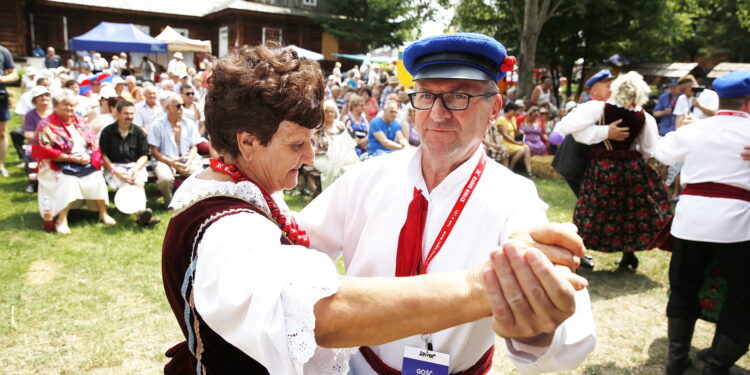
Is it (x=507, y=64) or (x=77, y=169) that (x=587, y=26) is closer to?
(x=77, y=169)

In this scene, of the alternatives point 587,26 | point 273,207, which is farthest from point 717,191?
point 587,26

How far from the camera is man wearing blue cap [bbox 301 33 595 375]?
1.72m

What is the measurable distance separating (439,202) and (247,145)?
0.77 m

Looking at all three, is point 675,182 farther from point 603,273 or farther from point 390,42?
point 390,42

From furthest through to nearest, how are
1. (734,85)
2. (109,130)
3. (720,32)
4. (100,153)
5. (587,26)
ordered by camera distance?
(720,32) → (587,26) → (109,130) → (100,153) → (734,85)

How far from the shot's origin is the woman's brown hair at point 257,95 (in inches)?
54.6

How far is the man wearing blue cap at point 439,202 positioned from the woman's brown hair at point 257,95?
22.5 inches

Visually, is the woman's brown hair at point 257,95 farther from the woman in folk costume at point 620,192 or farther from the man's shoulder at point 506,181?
the woman in folk costume at point 620,192

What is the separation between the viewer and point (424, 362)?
5.46ft

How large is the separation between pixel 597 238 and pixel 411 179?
387cm

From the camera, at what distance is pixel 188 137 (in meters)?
7.39

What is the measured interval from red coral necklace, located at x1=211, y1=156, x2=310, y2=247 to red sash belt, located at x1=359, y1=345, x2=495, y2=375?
1.62 feet

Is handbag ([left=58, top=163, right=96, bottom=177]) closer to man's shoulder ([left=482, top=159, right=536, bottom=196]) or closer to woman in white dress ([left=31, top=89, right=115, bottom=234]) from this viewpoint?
woman in white dress ([left=31, top=89, right=115, bottom=234])

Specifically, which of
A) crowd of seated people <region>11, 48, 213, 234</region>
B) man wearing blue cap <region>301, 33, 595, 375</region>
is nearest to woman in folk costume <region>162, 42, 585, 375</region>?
man wearing blue cap <region>301, 33, 595, 375</region>
